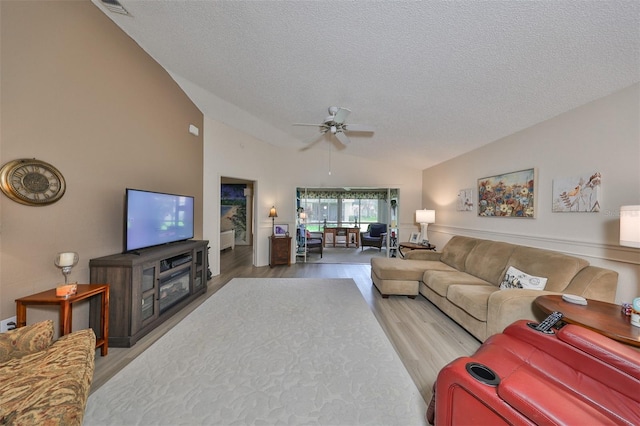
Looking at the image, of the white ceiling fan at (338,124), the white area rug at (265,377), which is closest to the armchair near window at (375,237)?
the white ceiling fan at (338,124)

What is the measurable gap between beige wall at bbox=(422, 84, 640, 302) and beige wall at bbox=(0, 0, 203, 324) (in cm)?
480

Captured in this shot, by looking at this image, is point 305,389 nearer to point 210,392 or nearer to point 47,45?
point 210,392

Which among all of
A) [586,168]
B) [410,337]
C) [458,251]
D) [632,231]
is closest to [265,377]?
[410,337]

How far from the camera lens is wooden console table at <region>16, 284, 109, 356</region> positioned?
1.64 meters

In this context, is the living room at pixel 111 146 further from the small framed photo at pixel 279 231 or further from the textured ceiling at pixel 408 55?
the small framed photo at pixel 279 231

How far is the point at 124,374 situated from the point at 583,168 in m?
4.47

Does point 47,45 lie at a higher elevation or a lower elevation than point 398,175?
higher

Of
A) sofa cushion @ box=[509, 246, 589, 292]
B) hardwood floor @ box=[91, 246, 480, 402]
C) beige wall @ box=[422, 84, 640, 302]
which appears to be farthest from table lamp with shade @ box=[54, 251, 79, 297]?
beige wall @ box=[422, 84, 640, 302]

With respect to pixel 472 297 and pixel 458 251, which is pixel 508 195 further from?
pixel 472 297

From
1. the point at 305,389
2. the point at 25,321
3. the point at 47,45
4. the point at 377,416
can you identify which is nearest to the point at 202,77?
the point at 47,45

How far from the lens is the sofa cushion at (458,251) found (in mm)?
3449

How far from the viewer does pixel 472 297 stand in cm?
230

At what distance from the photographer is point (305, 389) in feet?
5.39

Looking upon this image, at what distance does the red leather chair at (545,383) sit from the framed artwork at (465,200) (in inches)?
117
